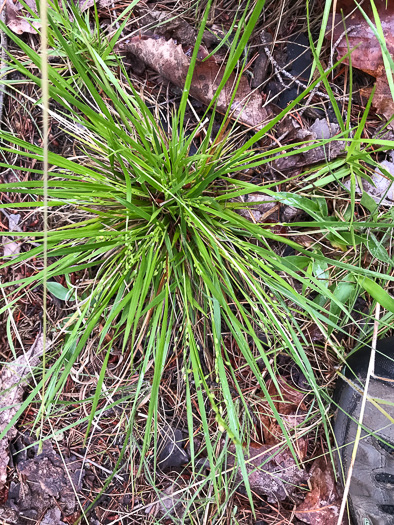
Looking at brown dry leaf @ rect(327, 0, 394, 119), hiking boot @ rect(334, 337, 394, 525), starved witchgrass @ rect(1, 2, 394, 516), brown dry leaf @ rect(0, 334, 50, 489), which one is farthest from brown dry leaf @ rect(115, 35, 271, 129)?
brown dry leaf @ rect(0, 334, 50, 489)

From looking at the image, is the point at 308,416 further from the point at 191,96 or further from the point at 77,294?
the point at 191,96

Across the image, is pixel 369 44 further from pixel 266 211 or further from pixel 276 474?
pixel 276 474

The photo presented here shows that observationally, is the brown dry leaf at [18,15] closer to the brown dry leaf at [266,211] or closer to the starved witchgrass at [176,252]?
the starved witchgrass at [176,252]

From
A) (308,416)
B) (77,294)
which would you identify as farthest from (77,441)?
(308,416)

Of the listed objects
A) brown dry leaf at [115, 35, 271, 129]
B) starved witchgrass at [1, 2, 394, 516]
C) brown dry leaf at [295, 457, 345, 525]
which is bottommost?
brown dry leaf at [295, 457, 345, 525]

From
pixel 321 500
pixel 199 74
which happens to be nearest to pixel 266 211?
Answer: pixel 199 74

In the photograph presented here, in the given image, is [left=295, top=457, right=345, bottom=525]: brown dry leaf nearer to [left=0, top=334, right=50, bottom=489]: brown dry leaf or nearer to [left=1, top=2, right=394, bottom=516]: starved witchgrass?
[left=1, top=2, right=394, bottom=516]: starved witchgrass

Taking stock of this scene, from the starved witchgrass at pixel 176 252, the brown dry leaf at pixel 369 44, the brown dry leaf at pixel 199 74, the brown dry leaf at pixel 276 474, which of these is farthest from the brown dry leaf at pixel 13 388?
the brown dry leaf at pixel 369 44
